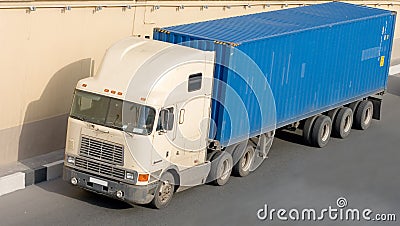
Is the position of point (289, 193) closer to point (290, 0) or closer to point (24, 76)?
point (24, 76)

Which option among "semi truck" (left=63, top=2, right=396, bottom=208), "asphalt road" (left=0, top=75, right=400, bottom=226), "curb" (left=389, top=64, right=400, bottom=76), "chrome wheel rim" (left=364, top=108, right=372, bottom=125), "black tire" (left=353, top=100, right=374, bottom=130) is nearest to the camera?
"semi truck" (left=63, top=2, right=396, bottom=208)

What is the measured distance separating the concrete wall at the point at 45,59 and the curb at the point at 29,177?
81 centimetres

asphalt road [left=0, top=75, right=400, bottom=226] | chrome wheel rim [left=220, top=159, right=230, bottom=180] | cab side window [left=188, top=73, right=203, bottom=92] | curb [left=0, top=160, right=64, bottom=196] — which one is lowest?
asphalt road [left=0, top=75, right=400, bottom=226]

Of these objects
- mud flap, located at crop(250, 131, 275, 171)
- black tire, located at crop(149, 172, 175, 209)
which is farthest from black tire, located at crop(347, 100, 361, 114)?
black tire, located at crop(149, 172, 175, 209)

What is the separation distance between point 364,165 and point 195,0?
6.34 m

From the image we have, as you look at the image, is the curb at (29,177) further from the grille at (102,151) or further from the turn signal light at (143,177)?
the turn signal light at (143,177)

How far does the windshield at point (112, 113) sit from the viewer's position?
1448cm

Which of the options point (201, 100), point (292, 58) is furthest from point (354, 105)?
point (201, 100)

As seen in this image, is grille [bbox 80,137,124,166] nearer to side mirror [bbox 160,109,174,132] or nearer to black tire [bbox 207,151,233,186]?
side mirror [bbox 160,109,174,132]

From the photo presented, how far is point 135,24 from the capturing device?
764 inches

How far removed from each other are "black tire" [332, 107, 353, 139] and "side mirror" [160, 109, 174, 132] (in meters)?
7.36

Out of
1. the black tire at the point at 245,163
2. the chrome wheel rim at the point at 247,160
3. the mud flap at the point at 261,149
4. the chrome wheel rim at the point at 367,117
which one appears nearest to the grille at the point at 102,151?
the black tire at the point at 245,163

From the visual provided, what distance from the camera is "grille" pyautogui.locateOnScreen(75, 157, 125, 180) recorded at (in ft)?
48.2

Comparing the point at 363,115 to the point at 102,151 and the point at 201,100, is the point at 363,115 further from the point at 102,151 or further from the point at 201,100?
the point at 102,151
